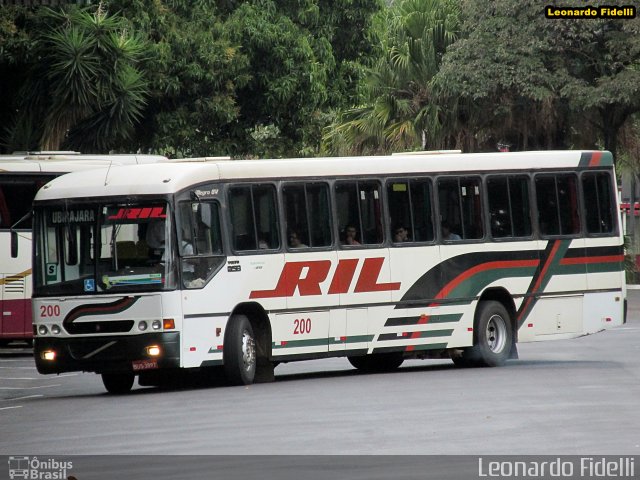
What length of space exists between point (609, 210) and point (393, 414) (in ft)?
29.9

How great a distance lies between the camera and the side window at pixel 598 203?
24.1 metres

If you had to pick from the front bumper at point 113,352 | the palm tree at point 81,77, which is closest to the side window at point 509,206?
the front bumper at point 113,352

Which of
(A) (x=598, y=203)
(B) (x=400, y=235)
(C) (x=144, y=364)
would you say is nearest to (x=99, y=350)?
(C) (x=144, y=364)

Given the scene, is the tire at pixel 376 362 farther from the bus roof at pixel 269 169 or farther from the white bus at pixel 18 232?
the white bus at pixel 18 232

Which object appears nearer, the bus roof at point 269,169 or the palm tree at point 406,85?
the bus roof at point 269,169

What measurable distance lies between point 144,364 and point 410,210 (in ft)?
15.7

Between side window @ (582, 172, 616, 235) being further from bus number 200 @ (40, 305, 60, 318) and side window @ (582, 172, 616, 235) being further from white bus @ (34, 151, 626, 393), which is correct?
bus number 200 @ (40, 305, 60, 318)

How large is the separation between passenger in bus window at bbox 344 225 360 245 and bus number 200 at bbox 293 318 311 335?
1.26 meters

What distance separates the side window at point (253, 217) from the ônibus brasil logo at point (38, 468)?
7483 mm

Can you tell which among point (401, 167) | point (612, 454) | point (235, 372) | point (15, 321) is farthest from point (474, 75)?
point (612, 454)

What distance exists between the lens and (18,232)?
28.9m

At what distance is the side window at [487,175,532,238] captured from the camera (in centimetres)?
2319

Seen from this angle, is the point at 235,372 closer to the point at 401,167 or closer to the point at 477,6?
the point at 401,167

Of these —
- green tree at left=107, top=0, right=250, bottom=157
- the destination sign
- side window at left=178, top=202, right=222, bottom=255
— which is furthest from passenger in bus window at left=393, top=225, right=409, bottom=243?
green tree at left=107, top=0, right=250, bottom=157
